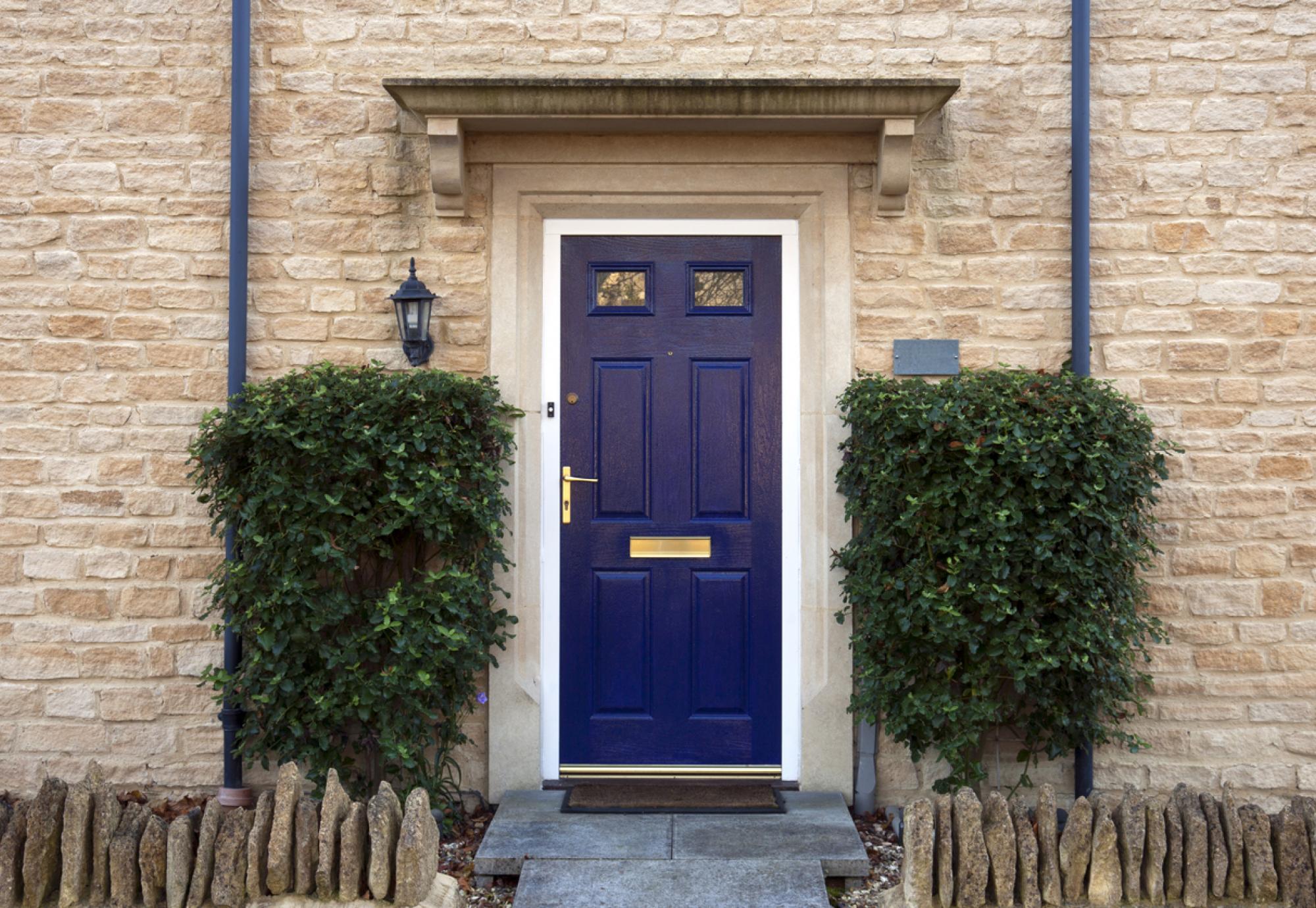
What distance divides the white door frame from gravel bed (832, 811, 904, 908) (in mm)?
382

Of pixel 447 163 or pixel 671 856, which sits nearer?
pixel 671 856

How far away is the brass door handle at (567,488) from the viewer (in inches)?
188

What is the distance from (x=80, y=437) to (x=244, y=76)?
5.50ft

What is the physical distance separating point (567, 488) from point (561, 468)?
0.30 ft

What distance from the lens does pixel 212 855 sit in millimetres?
3527

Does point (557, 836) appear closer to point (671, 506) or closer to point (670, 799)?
point (670, 799)

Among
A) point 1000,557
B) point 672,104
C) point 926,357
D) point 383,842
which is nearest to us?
point 383,842

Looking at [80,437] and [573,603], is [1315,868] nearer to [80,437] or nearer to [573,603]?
[573,603]

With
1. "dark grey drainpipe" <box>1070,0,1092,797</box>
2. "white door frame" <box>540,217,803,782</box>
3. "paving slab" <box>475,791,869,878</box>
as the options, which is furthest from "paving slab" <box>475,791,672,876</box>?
"dark grey drainpipe" <box>1070,0,1092,797</box>

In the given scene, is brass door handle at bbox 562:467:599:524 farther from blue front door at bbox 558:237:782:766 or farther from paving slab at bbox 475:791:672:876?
paving slab at bbox 475:791:672:876

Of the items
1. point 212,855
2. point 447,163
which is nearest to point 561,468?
point 447,163

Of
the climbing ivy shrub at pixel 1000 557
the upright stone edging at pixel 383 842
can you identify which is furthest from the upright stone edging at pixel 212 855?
the climbing ivy shrub at pixel 1000 557

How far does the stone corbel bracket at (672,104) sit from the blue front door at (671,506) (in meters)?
0.57

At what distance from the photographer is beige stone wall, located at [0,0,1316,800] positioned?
4.58m
